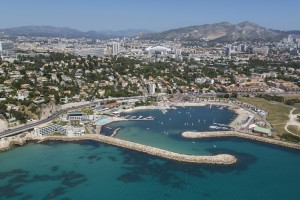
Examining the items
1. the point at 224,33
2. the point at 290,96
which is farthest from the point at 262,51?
the point at 224,33

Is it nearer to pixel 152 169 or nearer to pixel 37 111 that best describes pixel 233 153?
pixel 152 169

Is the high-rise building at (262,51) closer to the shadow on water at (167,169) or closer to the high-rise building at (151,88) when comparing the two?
the high-rise building at (151,88)

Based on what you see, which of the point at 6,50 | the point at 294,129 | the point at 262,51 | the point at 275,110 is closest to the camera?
the point at 294,129

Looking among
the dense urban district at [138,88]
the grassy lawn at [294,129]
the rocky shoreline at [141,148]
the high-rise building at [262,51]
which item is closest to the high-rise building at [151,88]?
the dense urban district at [138,88]

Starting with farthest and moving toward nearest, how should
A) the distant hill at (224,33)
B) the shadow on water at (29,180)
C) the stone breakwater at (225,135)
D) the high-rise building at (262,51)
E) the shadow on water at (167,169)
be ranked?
the distant hill at (224,33) → the high-rise building at (262,51) → the stone breakwater at (225,135) → the shadow on water at (167,169) → the shadow on water at (29,180)

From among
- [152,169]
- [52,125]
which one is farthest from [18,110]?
[152,169]

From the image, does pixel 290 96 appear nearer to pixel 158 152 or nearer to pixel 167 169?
pixel 158 152

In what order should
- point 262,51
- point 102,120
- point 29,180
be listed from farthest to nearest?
1. point 262,51
2. point 102,120
3. point 29,180
